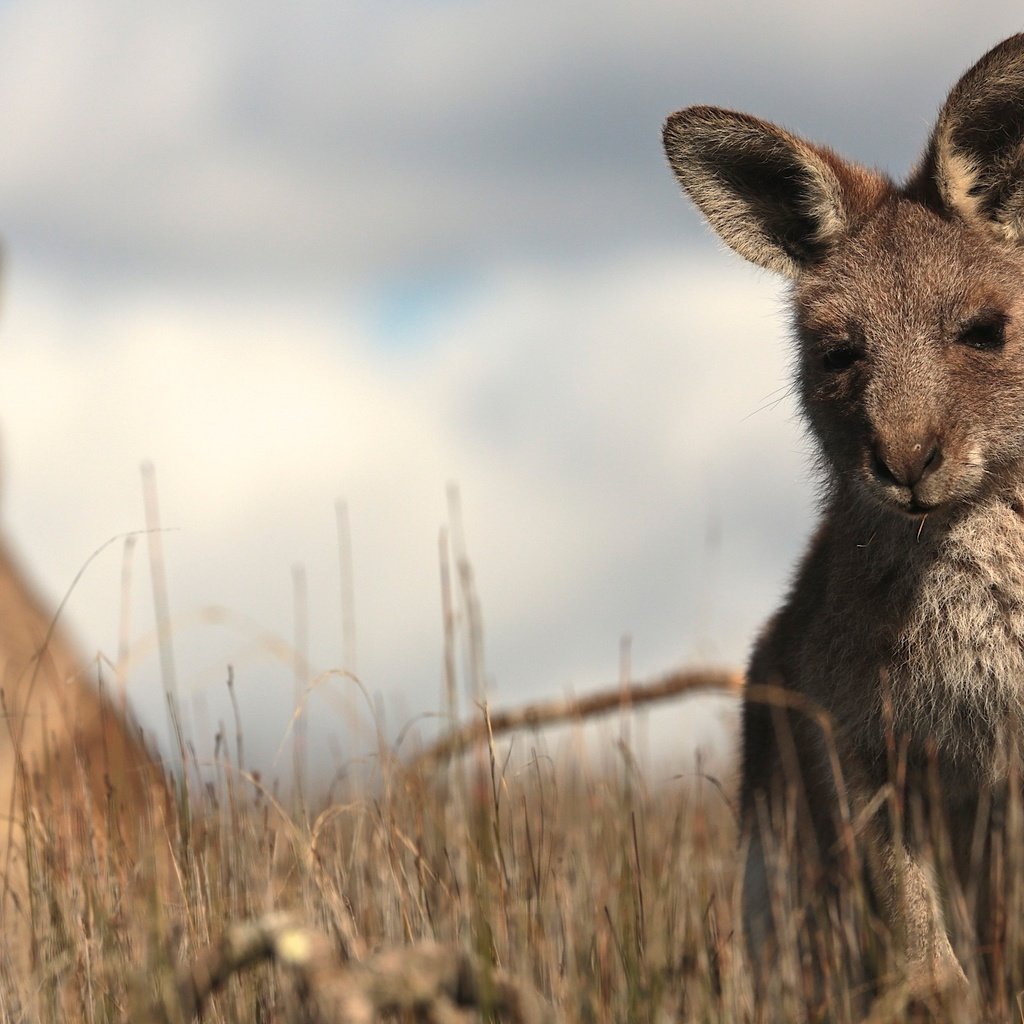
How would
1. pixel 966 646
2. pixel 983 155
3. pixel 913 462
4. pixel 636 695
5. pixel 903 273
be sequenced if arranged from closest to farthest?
pixel 913 462 → pixel 966 646 → pixel 903 273 → pixel 983 155 → pixel 636 695

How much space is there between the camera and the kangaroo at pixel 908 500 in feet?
11.5

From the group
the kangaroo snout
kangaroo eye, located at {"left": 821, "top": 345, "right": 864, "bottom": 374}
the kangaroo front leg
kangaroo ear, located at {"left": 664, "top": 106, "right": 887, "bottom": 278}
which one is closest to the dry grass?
the kangaroo front leg

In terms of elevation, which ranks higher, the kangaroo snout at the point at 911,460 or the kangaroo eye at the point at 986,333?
the kangaroo eye at the point at 986,333

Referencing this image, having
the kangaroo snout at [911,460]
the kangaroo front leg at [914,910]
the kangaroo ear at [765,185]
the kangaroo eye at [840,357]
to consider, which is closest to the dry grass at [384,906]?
the kangaroo front leg at [914,910]

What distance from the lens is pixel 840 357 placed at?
12.6 ft

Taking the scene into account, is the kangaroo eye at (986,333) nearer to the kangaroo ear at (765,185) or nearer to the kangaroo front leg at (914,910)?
the kangaroo ear at (765,185)

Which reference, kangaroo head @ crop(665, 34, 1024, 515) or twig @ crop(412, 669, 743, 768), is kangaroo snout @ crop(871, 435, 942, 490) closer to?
kangaroo head @ crop(665, 34, 1024, 515)

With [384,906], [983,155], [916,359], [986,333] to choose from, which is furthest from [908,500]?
[384,906]

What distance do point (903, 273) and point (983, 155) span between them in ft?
1.51

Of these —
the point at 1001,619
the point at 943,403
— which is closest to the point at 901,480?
the point at 943,403

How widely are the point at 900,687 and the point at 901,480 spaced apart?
21.8 inches

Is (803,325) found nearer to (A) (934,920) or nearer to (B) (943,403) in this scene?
(B) (943,403)

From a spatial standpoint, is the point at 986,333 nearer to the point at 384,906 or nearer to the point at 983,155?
the point at 983,155

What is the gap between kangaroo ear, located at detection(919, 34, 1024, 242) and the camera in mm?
3773
